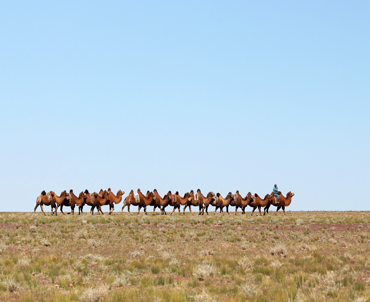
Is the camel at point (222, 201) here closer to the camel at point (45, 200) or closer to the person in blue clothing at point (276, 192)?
the person in blue clothing at point (276, 192)

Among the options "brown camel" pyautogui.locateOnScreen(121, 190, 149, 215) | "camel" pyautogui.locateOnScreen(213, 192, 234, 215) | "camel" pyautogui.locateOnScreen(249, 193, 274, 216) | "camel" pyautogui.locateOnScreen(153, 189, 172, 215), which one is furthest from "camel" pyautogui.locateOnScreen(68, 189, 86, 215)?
"camel" pyautogui.locateOnScreen(249, 193, 274, 216)

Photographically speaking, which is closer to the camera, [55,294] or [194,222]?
[55,294]

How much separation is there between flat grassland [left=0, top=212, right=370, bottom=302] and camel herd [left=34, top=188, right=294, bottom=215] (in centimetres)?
1693

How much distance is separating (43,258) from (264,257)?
8138mm

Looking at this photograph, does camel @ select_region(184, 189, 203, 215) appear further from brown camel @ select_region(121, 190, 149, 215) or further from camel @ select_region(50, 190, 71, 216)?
camel @ select_region(50, 190, 71, 216)

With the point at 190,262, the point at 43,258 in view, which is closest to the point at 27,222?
the point at 43,258

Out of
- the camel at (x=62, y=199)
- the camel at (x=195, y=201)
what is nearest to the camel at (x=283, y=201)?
the camel at (x=195, y=201)

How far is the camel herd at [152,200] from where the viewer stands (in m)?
43.0

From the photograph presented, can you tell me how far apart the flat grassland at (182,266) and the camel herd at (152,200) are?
1693cm

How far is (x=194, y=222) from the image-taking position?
3161 centimetres

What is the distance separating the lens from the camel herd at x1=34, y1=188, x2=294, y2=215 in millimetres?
43031

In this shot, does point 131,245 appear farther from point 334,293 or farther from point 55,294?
point 334,293

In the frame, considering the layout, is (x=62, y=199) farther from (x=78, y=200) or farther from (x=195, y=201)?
(x=195, y=201)

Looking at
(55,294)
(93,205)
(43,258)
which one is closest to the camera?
(55,294)
